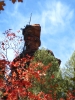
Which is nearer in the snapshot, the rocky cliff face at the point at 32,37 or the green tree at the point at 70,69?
the green tree at the point at 70,69

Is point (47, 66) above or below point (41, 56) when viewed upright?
below

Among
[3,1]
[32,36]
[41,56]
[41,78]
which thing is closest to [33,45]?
[32,36]

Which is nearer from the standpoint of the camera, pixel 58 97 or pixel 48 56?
pixel 58 97

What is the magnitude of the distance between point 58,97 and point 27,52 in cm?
2061

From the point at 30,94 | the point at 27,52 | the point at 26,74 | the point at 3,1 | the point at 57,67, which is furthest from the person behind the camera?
the point at 27,52

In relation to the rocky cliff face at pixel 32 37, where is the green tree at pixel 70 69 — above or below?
below

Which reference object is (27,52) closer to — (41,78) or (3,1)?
(41,78)

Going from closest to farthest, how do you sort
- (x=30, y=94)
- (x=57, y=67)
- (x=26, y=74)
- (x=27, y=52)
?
(x=30, y=94) → (x=26, y=74) → (x=57, y=67) → (x=27, y=52)

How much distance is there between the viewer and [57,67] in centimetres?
2150

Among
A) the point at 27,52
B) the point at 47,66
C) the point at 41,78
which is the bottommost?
the point at 41,78

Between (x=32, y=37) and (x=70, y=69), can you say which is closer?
(x=70, y=69)

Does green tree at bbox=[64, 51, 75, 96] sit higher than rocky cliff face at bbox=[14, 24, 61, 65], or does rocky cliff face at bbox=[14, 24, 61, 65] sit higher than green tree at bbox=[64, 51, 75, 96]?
rocky cliff face at bbox=[14, 24, 61, 65]

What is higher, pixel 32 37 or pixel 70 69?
pixel 32 37

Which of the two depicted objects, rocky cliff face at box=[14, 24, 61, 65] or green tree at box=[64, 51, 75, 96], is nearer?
green tree at box=[64, 51, 75, 96]
